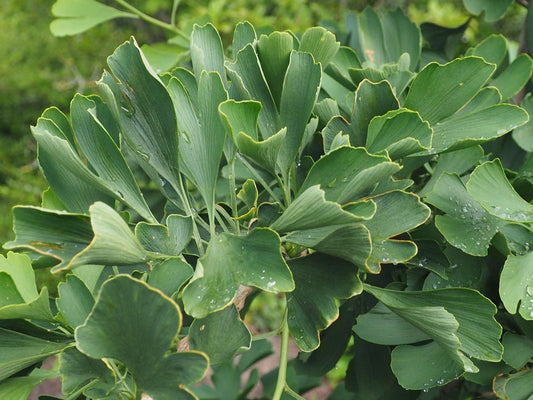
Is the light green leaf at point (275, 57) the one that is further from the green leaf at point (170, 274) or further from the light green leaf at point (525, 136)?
the light green leaf at point (525, 136)

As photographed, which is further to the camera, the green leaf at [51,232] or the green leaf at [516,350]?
the green leaf at [516,350]

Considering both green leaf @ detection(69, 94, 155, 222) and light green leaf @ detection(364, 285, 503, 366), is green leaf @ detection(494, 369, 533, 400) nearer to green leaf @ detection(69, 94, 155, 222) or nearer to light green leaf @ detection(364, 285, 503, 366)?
light green leaf @ detection(364, 285, 503, 366)

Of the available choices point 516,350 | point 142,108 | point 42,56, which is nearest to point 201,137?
point 142,108

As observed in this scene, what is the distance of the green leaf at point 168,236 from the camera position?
438 millimetres

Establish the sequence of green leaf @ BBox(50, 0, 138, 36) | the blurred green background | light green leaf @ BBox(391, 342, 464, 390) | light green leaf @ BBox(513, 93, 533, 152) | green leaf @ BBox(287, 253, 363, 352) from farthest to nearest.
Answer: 1. the blurred green background
2. green leaf @ BBox(50, 0, 138, 36)
3. light green leaf @ BBox(513, 93, 533, 152)
4. light green leaf @ BBox(391, 342, 464, 390)
5. green leaf @ BBox(287, 253, 363, 352)

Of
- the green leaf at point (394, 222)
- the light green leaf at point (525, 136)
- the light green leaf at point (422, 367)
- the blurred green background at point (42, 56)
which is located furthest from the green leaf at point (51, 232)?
the blurred green background at point (42, 56)

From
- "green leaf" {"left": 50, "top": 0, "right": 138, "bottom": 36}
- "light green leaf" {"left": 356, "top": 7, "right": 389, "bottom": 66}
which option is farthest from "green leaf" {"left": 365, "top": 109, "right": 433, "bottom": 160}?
"green leaf" {"left": 50, "top": 0, "right": 138, "bottom": 36}

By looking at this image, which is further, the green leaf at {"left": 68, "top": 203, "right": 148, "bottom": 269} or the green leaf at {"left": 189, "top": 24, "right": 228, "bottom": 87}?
the green leaf at {"left": 189, "top": 24, "right": 228, "bottom": 87}

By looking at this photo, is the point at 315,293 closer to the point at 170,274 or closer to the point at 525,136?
the point at 170,274

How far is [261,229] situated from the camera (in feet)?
1.34

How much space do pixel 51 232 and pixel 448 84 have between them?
340 millimetres

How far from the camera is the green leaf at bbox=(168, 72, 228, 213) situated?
459 millimetres

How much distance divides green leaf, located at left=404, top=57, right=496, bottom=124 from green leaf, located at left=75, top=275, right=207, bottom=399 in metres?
0.28

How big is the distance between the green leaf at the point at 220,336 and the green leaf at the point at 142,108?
0.12m
